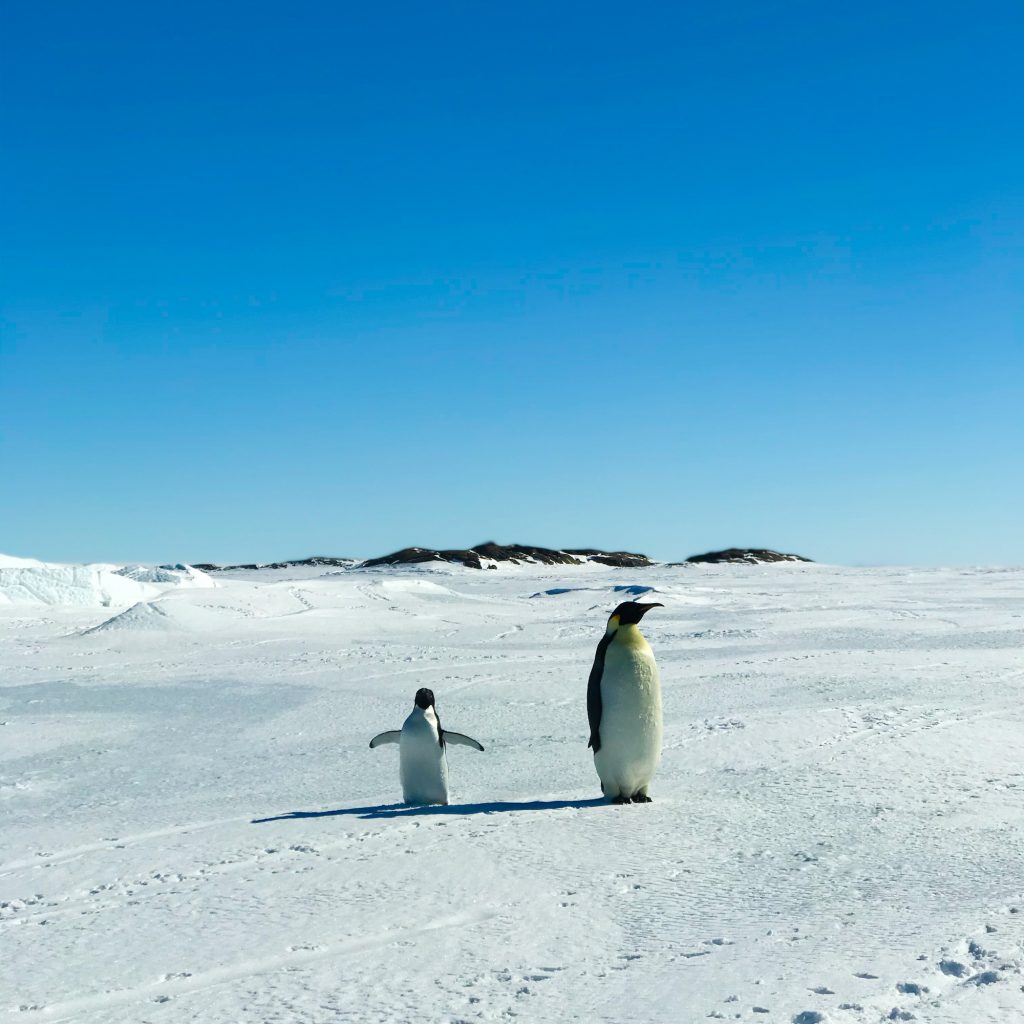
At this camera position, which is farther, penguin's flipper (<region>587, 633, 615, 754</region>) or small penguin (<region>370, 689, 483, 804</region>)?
small penguin (<region>370, 689, 483, 804</region>)

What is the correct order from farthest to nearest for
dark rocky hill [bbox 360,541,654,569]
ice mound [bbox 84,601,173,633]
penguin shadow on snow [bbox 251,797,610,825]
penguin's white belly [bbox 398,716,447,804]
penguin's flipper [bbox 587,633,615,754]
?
1. dark rocky hill [bbox 360,541,654,569]
2. ice mound [bbox 84,601,173,633]
3. penguin's white belly [bbox 398,716,447,804]
4. penguin's flipper [bbox 587,633,615,754]
5. penguin shadow on snow [bbox 251,797,610,825]

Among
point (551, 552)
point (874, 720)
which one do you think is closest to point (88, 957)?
point (874, 720)

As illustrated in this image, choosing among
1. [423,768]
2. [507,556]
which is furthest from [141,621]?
[507,556]

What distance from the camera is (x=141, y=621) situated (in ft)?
58.3

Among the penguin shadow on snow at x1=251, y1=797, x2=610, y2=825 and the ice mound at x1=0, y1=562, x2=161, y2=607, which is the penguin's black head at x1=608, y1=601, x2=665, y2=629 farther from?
the ice mound at x1=0, y1=562, x2=161, y2=607

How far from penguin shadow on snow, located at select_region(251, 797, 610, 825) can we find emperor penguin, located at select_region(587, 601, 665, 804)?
0.20 metres

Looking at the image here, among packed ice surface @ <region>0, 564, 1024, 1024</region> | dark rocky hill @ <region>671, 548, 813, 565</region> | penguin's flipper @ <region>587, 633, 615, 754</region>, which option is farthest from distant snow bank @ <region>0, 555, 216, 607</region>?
dark rocky hill @ <region>671, 548, 813, 565</region>

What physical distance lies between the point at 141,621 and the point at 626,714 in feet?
44.8

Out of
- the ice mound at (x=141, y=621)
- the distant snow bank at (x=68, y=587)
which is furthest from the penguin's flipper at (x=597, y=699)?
the distant snow bank at (x=68, y=587)

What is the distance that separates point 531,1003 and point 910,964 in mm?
1159

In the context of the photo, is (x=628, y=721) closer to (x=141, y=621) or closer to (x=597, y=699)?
(x=597, y=699)

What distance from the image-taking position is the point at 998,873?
4309 millimetres

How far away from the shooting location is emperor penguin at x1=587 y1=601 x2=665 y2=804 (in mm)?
5961

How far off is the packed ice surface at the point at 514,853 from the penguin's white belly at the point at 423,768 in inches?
8.8
